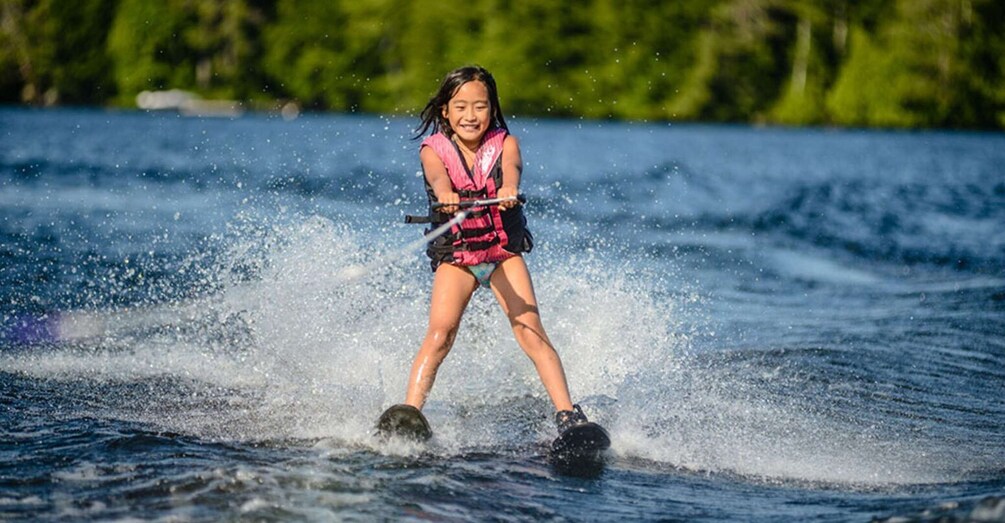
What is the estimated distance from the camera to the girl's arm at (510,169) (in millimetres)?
5566

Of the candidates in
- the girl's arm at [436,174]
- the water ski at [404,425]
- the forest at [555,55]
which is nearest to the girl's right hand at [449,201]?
the girl's arm at [436,174]

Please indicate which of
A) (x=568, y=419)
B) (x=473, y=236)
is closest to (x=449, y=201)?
(x=473, y=236)

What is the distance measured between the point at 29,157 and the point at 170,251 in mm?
13474

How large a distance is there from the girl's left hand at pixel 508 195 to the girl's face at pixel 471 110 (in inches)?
14.9

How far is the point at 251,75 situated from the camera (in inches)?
2874

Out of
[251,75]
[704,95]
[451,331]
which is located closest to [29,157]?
[451,331]

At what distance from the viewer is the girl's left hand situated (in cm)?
543

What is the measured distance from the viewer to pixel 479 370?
7.43 meters

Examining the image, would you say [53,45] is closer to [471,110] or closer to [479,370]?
[479,370]

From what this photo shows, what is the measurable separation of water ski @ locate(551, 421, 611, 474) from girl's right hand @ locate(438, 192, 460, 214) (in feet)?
3.54

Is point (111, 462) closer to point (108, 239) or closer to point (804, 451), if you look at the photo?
point (804, 451)

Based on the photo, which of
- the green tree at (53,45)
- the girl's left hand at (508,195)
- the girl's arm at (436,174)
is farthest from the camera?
the green tree at (53,45)

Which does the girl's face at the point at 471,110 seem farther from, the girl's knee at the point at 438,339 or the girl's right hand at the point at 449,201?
the girl's knee at the point at 438,339

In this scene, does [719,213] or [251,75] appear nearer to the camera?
[719,213]
